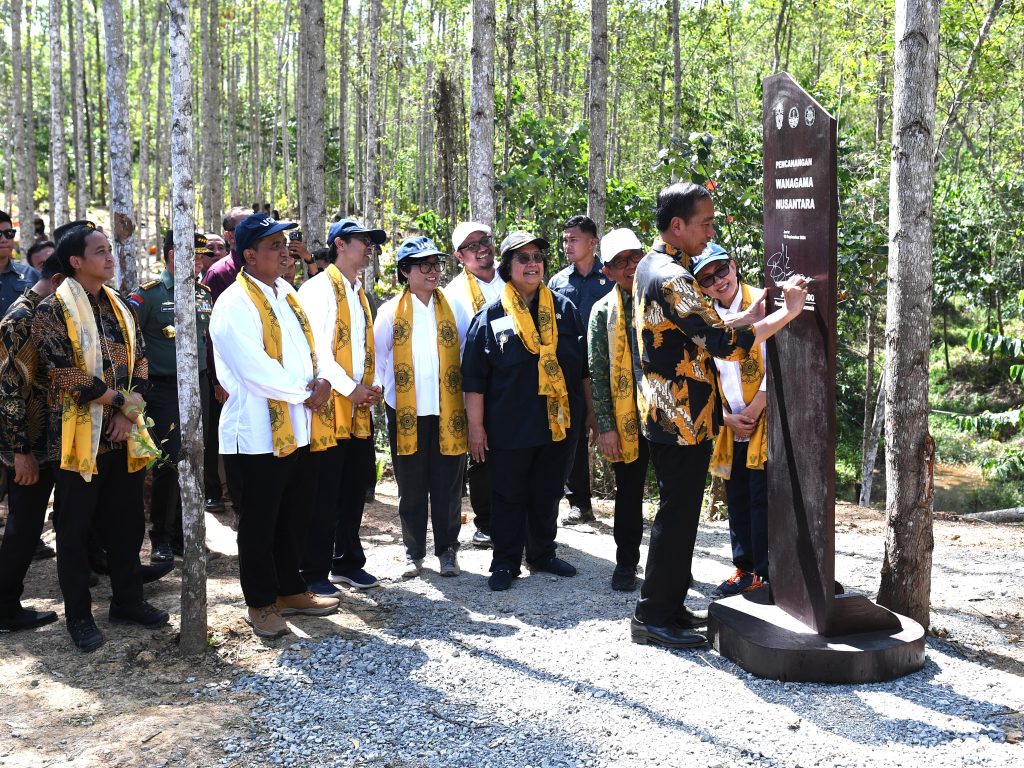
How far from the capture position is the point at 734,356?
4.04m

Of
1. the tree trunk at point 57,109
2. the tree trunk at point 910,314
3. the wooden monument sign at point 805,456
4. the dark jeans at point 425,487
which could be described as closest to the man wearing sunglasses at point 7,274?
the dark jeans at point 425,487

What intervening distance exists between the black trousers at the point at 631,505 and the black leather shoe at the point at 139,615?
2402 millimetres

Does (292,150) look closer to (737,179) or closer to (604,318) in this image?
(737,179)

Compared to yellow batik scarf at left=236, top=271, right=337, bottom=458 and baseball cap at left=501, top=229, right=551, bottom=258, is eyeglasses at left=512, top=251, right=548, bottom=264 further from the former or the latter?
yellow batik scarf at left=236, top=271, right=337, bottom=458

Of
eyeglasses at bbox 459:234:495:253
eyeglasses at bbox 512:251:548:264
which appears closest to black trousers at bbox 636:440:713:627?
eyeglasses at bbox 512:251:548:264

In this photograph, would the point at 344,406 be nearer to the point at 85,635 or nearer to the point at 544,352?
the point at 544,352

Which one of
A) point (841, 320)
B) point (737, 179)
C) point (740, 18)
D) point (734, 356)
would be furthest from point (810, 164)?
point (740, 18)

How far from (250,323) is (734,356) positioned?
219 cm

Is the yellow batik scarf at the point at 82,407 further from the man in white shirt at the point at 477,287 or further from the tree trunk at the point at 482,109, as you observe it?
the tree trunk at the point at 482,109

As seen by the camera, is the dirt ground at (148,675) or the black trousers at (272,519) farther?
the black trousers at (272,519)

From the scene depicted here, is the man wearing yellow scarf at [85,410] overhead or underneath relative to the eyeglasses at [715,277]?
underneath

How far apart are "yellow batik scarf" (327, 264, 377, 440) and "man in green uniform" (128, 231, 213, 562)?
1.10 m

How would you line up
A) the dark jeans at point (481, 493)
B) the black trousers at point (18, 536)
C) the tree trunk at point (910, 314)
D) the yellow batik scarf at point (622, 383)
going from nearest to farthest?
the tree trunk at point (910, 314), the black trousers at point (18, 536), the yellow batik scarf at point (622, 383), the dark jeans at point (481, 493)

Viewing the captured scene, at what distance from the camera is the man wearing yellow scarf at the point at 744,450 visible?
4867mm
